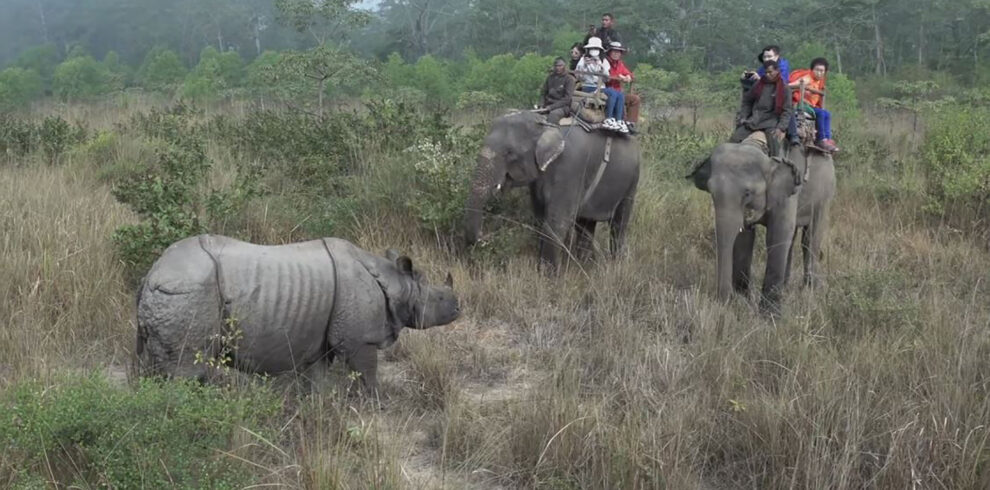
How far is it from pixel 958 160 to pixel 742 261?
4509 mm

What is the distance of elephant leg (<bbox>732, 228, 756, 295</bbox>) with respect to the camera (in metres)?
7.74

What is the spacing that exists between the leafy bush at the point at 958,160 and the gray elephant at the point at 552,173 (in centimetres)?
392

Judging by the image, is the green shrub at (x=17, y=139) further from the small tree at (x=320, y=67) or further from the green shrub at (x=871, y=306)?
the green shrub at (x=871, y=306)

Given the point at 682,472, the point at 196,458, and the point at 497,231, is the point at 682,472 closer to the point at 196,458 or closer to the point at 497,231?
the point at 196,458

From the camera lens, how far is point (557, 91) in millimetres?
8656

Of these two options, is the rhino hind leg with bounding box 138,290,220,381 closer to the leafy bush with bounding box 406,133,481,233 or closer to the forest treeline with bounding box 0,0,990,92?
the leafy bush with bounding box 406,133,481,233

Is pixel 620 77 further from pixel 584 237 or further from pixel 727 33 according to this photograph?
pixel 727 33

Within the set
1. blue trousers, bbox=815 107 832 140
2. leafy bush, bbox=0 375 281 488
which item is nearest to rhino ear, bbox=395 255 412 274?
leafy bush, bbox=0 375 281 488

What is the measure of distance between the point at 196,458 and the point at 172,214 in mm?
3205

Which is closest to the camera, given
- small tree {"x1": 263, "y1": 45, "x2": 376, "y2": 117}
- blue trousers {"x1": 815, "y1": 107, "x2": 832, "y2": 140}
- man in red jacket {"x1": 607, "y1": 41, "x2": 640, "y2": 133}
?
blue trousers {"x1": 815, "y1": 107, "x2": 832, "y2": 140}

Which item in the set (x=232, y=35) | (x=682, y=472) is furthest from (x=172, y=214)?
(x=232, y=35)

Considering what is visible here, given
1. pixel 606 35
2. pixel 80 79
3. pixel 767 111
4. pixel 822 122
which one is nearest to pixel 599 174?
pixel 767 111

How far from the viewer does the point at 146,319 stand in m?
4.43

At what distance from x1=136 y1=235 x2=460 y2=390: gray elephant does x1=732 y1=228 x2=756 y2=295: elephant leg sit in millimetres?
3321
